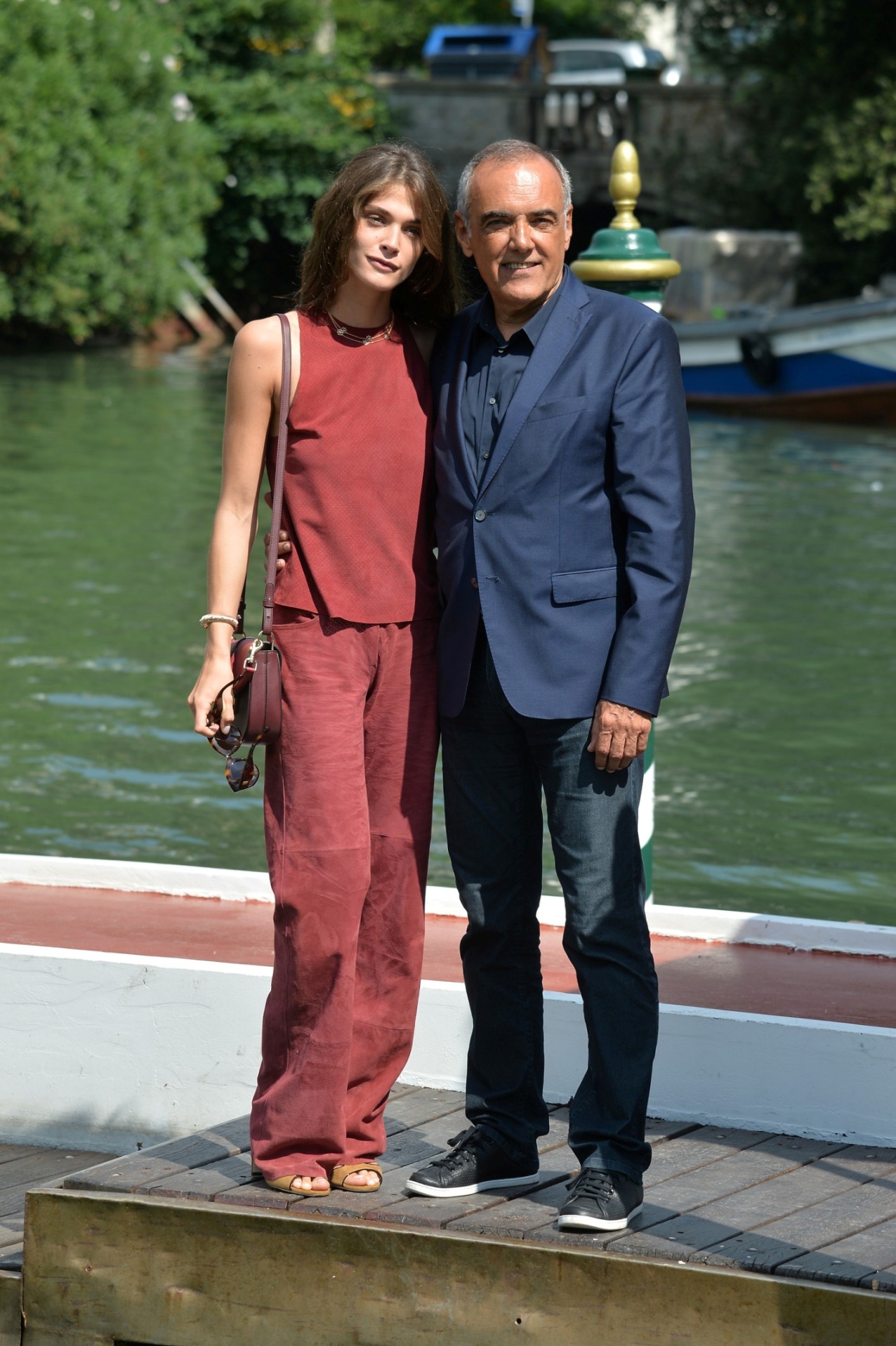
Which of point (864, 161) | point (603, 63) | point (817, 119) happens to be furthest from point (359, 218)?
point (603, 63)

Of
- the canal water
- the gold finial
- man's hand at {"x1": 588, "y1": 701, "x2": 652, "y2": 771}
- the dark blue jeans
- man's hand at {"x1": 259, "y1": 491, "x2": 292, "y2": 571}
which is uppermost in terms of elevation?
the gold finial

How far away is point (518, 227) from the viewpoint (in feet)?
10.4

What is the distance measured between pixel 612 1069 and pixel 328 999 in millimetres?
521

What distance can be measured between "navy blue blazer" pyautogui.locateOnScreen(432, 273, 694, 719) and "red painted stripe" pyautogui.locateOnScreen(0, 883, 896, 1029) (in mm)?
1414

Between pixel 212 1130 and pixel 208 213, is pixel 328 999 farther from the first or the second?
pixel 208 213

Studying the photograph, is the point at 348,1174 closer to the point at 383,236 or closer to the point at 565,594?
the point at 565,594

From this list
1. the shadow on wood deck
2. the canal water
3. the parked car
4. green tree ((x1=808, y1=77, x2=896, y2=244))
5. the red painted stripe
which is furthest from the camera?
the parked car

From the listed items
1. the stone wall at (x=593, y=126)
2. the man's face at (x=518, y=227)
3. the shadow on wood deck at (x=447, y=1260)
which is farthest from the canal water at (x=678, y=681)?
the stone wall at (x=593, y=126)

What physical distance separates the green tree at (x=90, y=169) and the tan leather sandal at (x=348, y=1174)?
2576cm

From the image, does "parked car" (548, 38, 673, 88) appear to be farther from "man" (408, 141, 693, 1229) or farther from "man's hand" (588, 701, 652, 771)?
"man's hand" (588, 701, 652, 771)

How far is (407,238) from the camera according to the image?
3.30 metres

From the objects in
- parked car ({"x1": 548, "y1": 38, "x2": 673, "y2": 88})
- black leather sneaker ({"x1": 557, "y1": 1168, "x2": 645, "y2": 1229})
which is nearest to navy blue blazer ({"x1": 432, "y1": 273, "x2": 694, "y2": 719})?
black leather sneaker ({"x1": 557, "y1": 1168, "x2": 645, "y2": 1229})

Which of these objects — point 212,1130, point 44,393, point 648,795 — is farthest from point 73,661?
point 44,393

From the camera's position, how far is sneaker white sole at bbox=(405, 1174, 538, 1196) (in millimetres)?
3342
